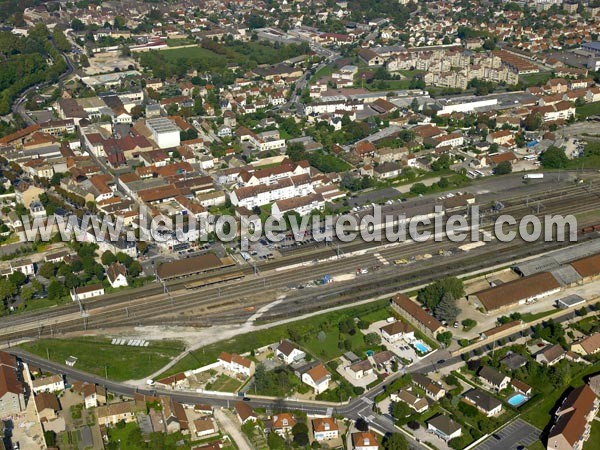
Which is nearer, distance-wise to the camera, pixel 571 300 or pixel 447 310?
pixel 447 310

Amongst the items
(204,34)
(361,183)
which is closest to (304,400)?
(361,183)

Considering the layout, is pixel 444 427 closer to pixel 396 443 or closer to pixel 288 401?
pixel 396 443

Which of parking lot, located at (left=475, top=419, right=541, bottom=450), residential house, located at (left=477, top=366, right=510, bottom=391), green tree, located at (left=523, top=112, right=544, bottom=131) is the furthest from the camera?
green tree, located at (left=523, top=112, right=544, bottom=131)

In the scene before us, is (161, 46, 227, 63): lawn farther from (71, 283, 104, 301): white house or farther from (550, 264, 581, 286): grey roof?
(550, 264, 581, 286): grey roof

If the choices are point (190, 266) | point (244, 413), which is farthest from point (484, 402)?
point (190, 266)

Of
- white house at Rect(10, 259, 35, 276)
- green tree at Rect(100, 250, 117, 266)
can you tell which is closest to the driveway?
green tree at Rect(100, 250, 117, 266)

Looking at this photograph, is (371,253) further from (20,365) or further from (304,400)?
(20,365)

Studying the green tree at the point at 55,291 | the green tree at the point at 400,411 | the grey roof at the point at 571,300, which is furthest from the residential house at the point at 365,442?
the green tree at the point at 55,291
